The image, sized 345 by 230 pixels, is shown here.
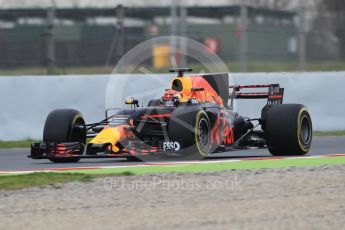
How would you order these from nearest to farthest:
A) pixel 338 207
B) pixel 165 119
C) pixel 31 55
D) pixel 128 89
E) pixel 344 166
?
pixel 338 207 < pixel 344 166 < pixel 165 119 < pixel 128 89 < pixel 31 55

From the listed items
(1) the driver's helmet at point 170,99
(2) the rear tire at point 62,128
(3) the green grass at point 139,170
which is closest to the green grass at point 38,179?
(3) the green grass at point 139,170

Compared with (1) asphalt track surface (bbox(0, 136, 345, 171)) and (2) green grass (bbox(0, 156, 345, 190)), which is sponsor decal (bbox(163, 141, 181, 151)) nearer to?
(2) green grass (bbox(0, 156, 345, 190))

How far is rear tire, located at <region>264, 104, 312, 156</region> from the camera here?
41.2ft

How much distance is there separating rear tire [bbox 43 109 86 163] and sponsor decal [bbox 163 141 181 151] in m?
1.24

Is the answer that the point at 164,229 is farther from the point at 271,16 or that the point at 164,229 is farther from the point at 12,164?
the point at 271,16

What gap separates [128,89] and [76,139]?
4.42 metres

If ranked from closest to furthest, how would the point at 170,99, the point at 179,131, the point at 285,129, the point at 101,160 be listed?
the point at 179,131, the point at 170,99, the point at 285,129, the point at 101,160

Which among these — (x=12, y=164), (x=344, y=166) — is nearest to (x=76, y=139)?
(x=12, y=164)

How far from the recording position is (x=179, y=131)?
1166cm

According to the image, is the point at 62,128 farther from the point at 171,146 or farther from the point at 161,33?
the point at 161,33

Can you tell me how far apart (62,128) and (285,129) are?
316 cm

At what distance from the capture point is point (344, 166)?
1105 centimetres

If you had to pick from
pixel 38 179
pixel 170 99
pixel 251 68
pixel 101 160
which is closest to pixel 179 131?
pixel 170 99

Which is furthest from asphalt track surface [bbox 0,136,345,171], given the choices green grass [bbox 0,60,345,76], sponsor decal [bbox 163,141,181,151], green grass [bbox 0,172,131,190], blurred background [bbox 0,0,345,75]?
blurred background [bbox 0,0,345,75]
